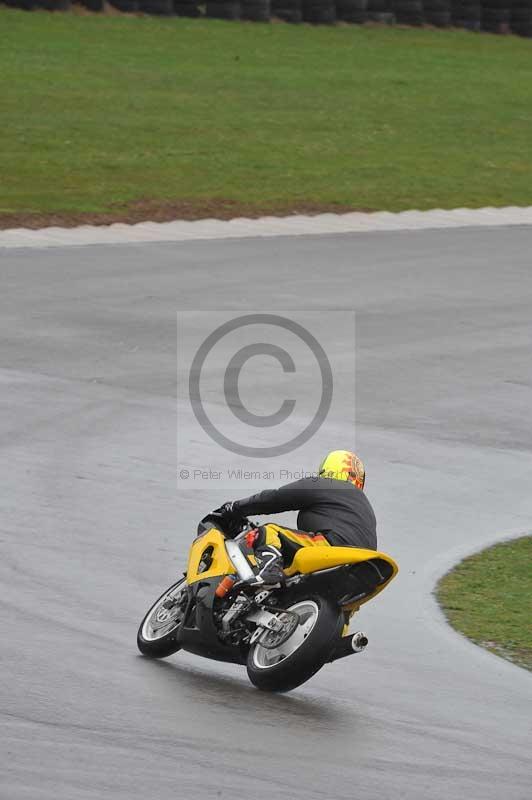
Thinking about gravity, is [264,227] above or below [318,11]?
below

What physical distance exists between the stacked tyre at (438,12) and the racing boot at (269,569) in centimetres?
3813

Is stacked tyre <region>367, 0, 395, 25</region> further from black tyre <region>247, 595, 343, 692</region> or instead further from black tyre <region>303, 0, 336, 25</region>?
black tyre <region>247, 595, 343, 692</region>

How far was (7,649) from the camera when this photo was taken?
845 cm

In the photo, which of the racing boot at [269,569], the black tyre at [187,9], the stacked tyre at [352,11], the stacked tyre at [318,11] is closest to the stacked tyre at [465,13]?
the stacked tyre at [352,11]

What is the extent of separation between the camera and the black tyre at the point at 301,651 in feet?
26.0

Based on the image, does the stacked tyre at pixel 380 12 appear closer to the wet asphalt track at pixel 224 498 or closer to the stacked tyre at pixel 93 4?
the stacked tyre at pixel 93 4

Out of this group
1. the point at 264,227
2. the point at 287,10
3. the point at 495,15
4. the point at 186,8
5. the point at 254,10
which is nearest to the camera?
the point at 264,227

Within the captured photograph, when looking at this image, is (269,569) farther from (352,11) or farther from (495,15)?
(495,15)

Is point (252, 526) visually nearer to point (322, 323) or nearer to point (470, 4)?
point (322, 323)

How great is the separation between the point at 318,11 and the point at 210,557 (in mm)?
34345

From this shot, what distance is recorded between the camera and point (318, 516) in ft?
28.0

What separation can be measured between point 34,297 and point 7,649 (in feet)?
35.6

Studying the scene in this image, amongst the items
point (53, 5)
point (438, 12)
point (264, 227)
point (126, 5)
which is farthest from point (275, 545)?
point (438, 12)

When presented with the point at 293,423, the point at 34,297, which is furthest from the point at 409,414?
the point at 34,297
